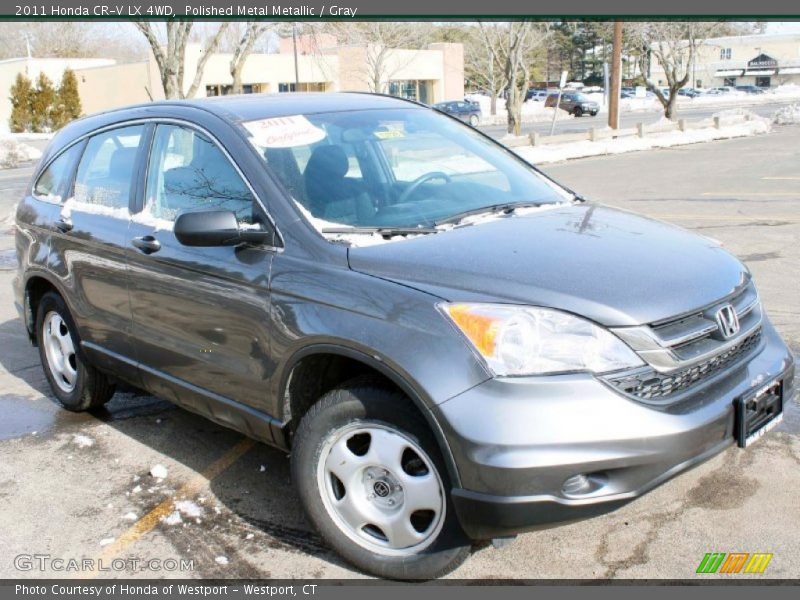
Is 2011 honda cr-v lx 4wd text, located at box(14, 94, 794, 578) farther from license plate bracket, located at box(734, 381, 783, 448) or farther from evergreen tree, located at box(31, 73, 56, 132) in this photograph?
evergreen tree, located at box(31, 73, 56, 132)

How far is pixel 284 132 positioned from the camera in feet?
12.8

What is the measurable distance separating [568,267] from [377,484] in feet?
3.49

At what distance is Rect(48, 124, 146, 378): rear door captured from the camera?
4.37 meters

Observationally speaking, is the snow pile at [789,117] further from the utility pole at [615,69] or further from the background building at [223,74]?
the background building at [223,74]

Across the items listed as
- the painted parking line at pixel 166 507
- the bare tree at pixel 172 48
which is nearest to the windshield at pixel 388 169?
the painted parking line at pixel 166 507

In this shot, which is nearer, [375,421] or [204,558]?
[375,421]

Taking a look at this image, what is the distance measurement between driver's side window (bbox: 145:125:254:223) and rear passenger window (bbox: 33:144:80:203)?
1.03 meters

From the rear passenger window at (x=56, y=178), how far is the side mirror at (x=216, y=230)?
185 centimetres

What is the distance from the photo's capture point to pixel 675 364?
291 cm

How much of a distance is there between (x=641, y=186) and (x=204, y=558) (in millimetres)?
13289
